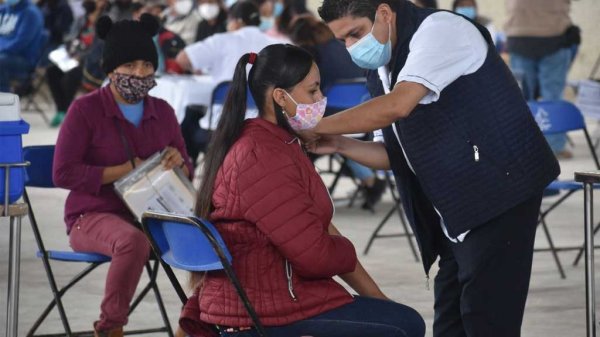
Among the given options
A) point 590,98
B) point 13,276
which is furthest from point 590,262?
point 590,98

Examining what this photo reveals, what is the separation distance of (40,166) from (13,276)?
1.04 metres

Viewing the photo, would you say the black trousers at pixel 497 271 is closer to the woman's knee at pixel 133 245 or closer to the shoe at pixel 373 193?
the woman's knee at pixel 133 245

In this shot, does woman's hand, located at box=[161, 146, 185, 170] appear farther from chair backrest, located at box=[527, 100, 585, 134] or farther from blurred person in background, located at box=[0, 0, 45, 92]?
blurred person in background, located at box=[0, 0, 45, 92]

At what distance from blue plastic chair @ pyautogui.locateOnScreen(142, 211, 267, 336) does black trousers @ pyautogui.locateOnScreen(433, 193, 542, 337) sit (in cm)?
68

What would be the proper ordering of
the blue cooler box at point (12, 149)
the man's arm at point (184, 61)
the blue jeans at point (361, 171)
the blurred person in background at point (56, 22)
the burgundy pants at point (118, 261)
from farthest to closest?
the blurred person in background at point (56, 22)
the man's arm at point (184, 61)
the blue jeans at point (361, 171)
the burgundy pants at point (118, 261)
the blue cooler box at point (12, 149)

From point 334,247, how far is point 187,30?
11.6 meters

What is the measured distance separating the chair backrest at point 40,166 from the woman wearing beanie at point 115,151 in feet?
0.60

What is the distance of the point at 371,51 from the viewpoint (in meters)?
3.29

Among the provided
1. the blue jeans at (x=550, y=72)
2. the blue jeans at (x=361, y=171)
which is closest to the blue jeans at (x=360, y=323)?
the blue jeans at (x=361, y=171)

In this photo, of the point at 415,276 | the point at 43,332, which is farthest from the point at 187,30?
the point at 43,332

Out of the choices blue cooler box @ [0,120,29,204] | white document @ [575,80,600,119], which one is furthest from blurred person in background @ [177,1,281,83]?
blue cooler box @ [0,120,29,204]

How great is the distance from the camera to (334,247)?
123 inches

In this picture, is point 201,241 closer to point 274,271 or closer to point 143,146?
point 274,271

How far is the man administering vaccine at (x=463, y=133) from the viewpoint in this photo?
318 centimetres
